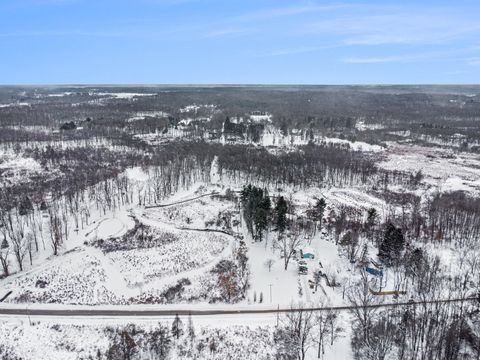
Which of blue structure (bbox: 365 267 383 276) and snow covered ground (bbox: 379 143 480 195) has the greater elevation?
snow covered ground (bbox: 379 143 480 195)

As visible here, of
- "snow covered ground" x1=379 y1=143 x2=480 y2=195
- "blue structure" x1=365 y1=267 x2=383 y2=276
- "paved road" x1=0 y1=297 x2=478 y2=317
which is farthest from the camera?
"snow covered ground" x1=379 y1=143 x2=480 y2=195

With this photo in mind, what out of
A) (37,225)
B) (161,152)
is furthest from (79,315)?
(161,152)

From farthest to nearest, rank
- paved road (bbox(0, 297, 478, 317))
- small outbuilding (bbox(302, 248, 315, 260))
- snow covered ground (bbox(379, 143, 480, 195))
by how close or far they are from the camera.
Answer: snow covered ground (bbox(379, 143, 480, 195)), small outbuilding (bbox(302, 248, 315, 260)), paved road (bbox(0, 297, 478, 317))

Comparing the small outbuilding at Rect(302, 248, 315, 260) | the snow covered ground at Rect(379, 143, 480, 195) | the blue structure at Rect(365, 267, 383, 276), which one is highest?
the snow covered ground at Rect(379, 143, 480, 195)

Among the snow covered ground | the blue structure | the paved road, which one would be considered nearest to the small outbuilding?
the blue structure

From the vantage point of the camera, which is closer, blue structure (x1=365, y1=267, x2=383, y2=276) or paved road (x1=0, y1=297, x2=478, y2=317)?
paved road (x1=0, y1=297, x2=478, y2=317)

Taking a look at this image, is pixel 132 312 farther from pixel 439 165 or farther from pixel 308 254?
pixel 439 165

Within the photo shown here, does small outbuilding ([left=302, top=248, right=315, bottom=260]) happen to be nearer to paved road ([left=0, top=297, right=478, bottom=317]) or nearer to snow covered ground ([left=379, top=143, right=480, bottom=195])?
paved road ([left=0, top=297, right=478, bottom=317])

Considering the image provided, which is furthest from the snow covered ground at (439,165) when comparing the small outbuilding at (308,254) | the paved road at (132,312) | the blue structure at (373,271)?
the paved road at (132,312)

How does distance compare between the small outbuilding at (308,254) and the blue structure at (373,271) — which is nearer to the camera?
the blue structure at (373,271)

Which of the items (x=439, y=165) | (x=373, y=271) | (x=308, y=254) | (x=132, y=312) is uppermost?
(x=439, y=165)

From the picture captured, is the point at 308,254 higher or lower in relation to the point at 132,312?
higher

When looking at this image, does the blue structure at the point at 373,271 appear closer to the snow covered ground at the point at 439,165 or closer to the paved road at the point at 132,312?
the paved road at the point at 132,312

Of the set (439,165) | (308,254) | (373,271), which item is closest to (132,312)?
(308,254)
